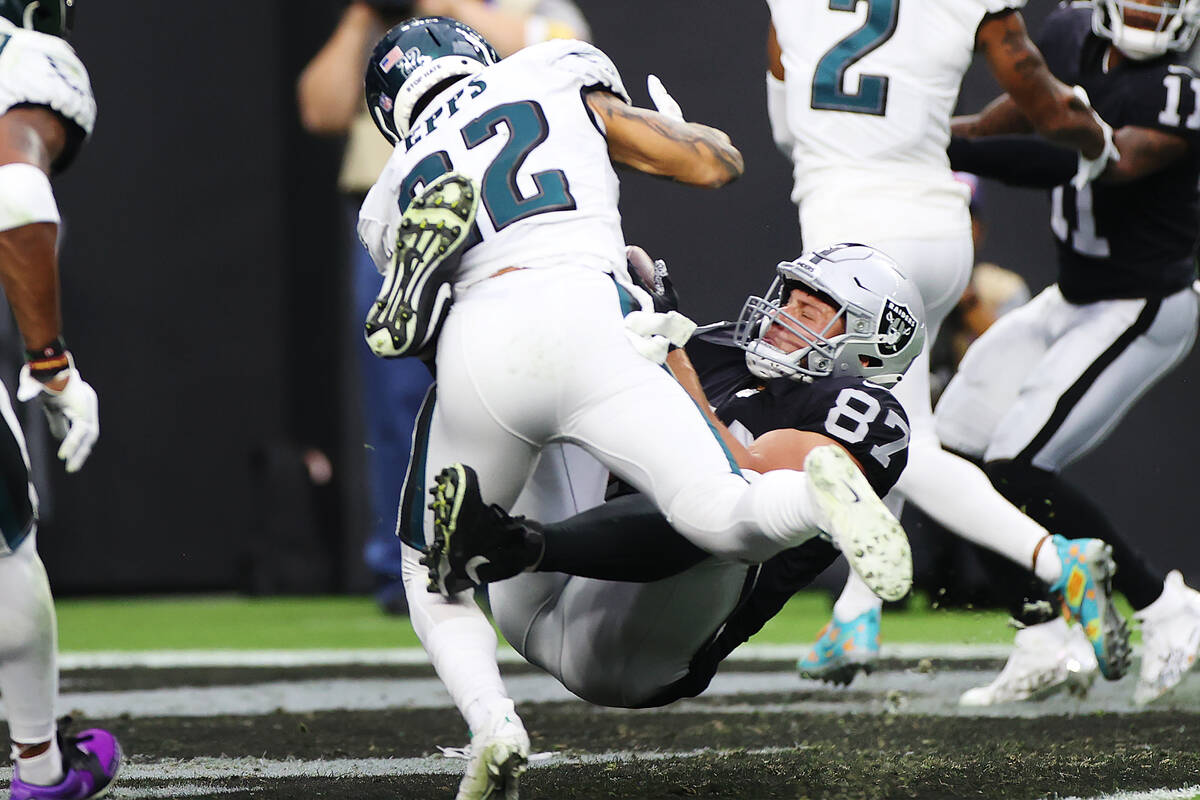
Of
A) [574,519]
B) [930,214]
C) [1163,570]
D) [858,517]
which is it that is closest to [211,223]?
[1163,570]

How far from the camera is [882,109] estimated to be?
396 centimetres

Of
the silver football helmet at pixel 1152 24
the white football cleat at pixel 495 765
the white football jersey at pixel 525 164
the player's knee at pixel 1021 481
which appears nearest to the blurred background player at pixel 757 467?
the white football jersey at pixel 525 164

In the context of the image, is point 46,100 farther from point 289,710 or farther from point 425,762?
point 289,710

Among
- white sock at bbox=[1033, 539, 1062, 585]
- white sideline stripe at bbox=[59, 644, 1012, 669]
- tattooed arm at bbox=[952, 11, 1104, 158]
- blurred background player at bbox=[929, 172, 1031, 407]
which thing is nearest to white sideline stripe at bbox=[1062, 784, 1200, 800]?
white sock at bbox=[1033, 539, 1062, 585]

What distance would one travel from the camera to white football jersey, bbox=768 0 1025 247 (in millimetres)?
3947

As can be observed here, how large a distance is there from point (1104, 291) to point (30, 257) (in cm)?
281

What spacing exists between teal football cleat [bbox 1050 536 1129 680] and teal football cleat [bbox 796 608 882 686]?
1.52 feet

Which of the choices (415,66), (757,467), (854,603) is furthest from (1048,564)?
(415,66)

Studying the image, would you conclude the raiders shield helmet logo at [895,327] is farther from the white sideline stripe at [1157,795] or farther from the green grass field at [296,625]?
the green grass field at [296,625]

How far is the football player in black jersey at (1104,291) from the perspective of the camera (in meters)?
4.33

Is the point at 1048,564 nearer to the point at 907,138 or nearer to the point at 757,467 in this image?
the point at 907,138

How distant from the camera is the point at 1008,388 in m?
4.57

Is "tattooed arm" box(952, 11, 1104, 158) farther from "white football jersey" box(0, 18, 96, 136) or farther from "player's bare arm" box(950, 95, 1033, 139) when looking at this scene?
"white football jersey" box(0, 18, 96, 136)

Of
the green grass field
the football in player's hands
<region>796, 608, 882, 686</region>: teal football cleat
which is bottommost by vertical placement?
→ the green grass field
